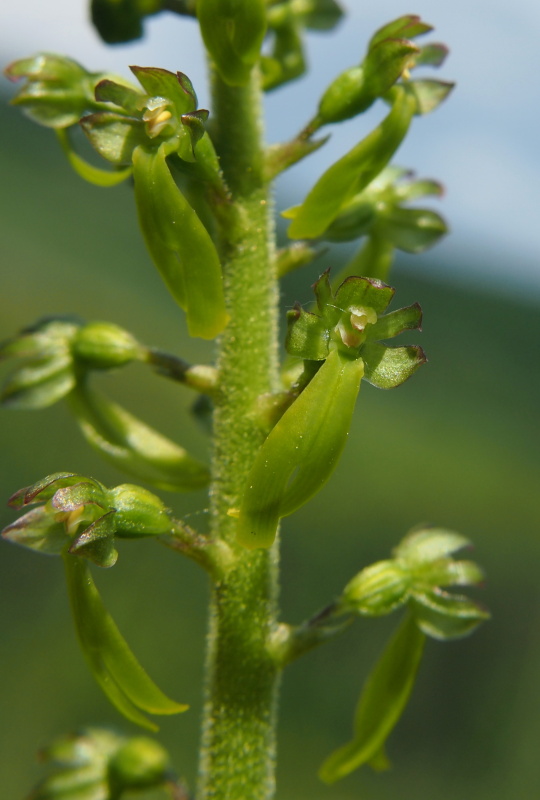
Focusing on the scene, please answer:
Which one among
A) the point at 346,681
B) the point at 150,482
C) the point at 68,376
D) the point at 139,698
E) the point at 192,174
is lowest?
the point at 346,681

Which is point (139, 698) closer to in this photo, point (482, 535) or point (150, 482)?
point (150, 482)

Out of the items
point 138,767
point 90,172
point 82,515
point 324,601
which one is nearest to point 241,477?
point 82,515

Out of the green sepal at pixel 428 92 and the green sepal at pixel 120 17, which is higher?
the green sepal at pixel 120 17

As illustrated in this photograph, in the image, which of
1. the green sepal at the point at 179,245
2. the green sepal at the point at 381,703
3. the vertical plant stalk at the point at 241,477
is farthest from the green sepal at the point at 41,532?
the green sepal at the point at 381,703

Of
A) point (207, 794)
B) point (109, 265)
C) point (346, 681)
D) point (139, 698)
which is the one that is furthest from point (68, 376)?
point (109, 265)

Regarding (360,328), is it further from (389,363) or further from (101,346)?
(101,346)

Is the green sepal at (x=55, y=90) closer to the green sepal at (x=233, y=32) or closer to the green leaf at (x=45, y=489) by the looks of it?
the green sepal at (x=233, y=32)
